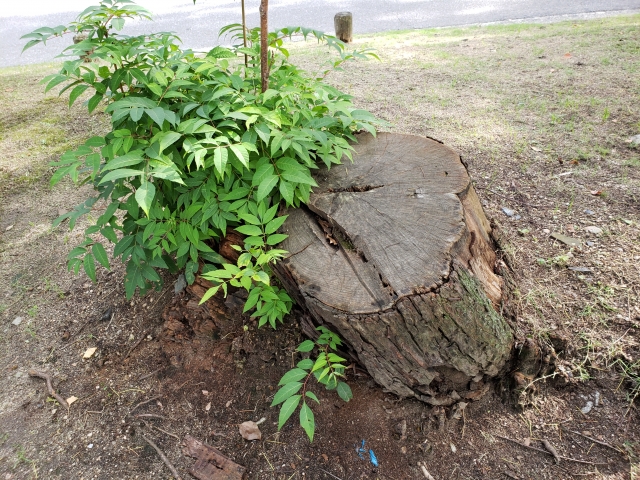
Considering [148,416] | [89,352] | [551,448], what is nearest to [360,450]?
[551,448]

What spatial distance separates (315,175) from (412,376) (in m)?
0.99

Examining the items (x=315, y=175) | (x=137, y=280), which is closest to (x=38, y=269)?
(x=137, y=280)

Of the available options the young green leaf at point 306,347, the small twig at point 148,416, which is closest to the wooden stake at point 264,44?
the young green leaf at point 306,347

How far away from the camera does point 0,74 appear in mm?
6465

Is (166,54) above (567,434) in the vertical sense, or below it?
above

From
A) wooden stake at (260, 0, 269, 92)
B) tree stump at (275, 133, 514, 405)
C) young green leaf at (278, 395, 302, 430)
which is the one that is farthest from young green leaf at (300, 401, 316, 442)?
wooden stake at (260, 0, 269, 92)

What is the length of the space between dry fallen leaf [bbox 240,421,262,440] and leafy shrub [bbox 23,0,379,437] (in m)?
0.44

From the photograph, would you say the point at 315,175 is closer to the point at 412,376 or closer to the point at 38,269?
the point at 412,376

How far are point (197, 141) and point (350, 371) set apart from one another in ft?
4.00

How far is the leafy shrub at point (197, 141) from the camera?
1615mm

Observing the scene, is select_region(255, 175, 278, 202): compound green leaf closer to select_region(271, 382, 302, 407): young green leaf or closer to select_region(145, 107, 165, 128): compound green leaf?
select_region(145, 107, 165, 128): compound green leaf

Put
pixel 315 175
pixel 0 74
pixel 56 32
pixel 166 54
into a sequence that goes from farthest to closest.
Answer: pixel 0 74 < pixel 315 175 < pixel 166 54 < pixel 56 32

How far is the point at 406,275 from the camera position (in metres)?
1.70

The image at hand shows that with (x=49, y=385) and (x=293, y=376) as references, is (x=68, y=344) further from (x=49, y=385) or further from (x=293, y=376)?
(x=293, y=376)
